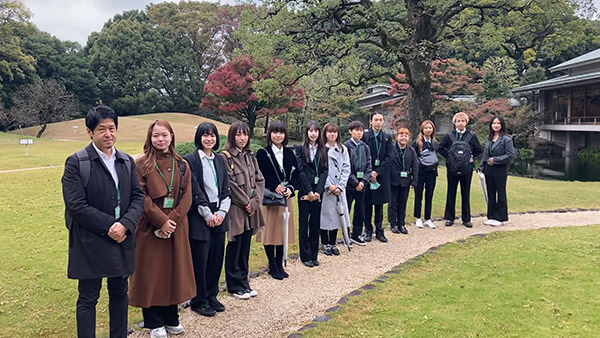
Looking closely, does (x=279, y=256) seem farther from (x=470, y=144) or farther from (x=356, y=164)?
(x=470, y=144)

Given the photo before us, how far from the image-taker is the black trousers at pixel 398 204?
7004mm

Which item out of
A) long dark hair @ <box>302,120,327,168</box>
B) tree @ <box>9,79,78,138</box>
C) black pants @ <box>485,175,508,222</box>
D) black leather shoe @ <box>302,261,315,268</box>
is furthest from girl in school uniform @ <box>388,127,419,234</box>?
tree @ <box>9,79,78,138</box>

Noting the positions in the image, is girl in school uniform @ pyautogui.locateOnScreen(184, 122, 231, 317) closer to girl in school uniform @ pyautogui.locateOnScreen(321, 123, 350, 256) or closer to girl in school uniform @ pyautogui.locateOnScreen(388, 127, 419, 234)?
girl in school uniform @ pyautogui.locateOnScreen(321, 123, 350, 256)

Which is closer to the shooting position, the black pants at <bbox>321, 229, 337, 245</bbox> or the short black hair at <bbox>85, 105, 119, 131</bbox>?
the short black hair at <bbox>85, 105, 119, 131</bbox>

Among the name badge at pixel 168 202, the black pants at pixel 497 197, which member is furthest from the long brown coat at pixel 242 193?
the black pants at pixel 497 197

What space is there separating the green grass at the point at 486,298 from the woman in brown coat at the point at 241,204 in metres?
1.17

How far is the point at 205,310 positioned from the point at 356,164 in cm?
309

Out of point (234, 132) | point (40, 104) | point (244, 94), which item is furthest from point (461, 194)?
point (40, 104)

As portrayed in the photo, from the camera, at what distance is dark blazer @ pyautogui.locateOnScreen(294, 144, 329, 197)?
205 inches

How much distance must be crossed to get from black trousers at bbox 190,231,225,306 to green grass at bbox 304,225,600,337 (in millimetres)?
1116

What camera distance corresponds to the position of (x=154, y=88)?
42.0m

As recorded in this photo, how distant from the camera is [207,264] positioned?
400 centimetres

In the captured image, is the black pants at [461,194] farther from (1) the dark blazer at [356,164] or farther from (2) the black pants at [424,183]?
(1) the dark blazer at [356,164]

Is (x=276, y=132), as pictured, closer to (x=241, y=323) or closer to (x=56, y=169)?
(x=241, y=323)
